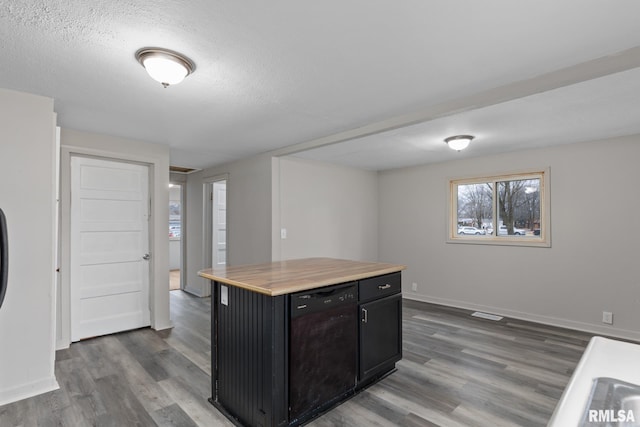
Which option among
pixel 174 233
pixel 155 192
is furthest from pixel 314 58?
pixel 174 233

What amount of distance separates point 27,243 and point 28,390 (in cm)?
108

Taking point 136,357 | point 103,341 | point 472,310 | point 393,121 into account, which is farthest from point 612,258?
point 103,341

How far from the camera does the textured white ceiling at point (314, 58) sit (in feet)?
5.04

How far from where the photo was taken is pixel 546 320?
411 centimetres

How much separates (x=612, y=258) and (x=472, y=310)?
1737 millimetres

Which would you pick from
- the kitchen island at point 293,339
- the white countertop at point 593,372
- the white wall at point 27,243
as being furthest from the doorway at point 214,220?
the white countertop at point 593,372

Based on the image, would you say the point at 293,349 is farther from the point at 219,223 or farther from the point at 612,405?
the point at 219,223

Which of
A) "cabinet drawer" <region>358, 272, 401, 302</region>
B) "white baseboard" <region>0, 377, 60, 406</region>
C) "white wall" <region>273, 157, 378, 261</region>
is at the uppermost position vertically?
"white wall" <region>273, 157, 378, 261</region>

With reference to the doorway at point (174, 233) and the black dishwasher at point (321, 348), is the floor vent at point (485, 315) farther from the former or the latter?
the doorway at point (174, 233)

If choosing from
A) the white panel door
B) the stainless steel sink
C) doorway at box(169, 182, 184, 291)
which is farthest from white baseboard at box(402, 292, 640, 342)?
doorway at box(169, 182, 184, 291)

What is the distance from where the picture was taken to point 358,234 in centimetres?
566

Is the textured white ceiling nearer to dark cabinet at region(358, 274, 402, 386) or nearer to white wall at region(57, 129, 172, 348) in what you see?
white wall at region(57, 129, 172, 348)

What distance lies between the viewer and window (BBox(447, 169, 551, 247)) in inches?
168

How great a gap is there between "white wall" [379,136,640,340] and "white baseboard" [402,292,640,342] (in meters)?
0.01
